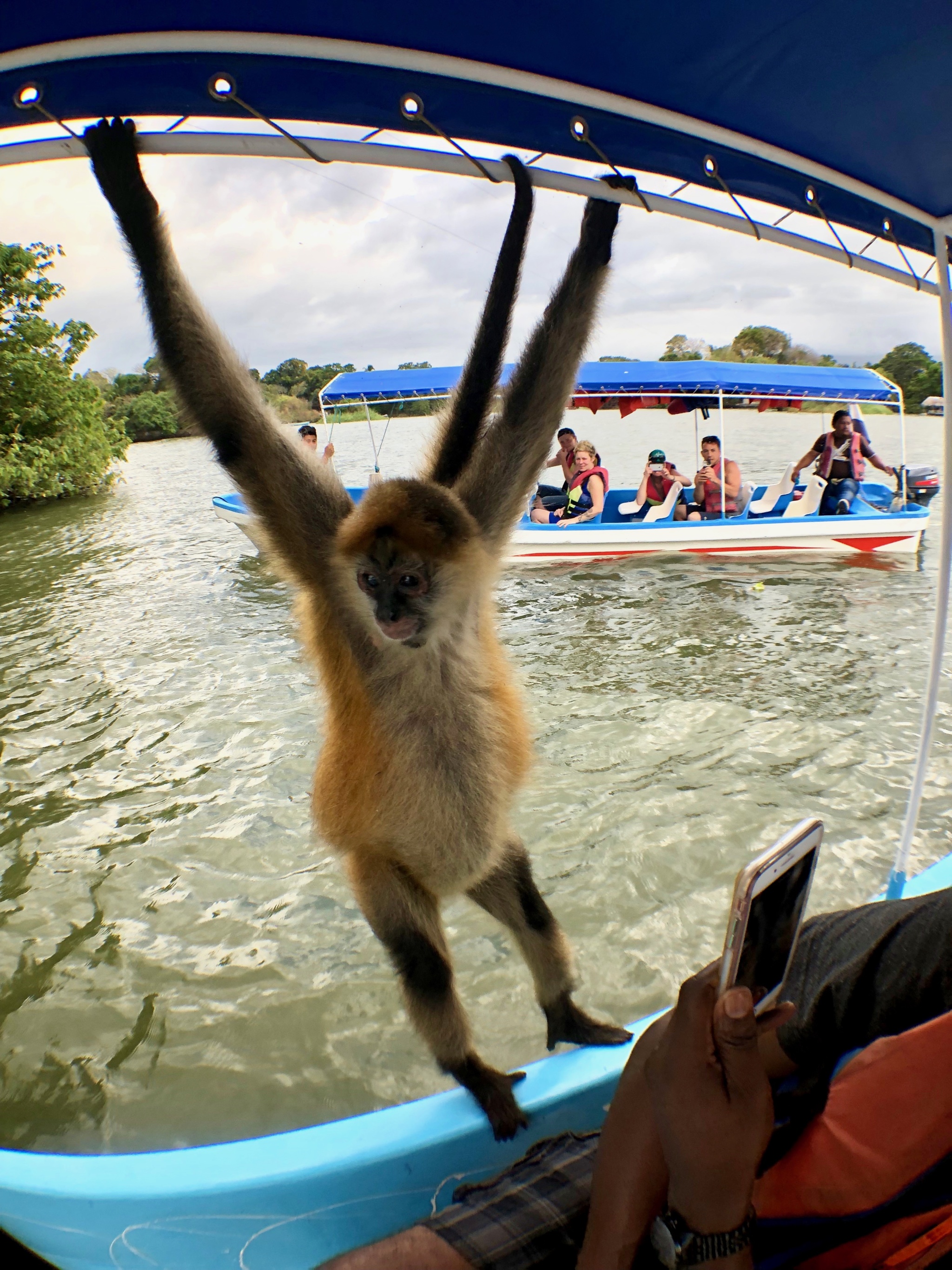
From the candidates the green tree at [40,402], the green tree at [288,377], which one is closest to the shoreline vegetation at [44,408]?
the green tree at [40,402]

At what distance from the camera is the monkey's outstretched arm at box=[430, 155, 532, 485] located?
199 cm

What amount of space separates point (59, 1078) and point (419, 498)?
2.62 metres

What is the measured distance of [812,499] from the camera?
35.6ft

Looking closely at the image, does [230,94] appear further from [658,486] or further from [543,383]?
[658,486]

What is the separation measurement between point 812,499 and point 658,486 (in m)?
2.23

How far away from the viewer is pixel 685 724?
5.57 meters

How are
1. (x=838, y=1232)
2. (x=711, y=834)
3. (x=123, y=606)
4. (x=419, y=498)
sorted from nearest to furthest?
(x=838, y=1232), (x=419, y=498), (x=711, y=834), (x=123, y=606)

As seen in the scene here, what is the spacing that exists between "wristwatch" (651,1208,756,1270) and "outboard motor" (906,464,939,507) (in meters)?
12.8

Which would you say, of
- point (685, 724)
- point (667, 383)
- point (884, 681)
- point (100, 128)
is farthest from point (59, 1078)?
point (667, 383)

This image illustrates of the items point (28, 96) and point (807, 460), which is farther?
point (807, 460)

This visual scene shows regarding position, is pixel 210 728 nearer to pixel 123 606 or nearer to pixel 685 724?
pixel 685 724

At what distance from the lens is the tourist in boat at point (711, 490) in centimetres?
1090

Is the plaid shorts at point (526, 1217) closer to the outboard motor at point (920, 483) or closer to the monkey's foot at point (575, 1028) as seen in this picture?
the monkey's foot at point (575, 1028)

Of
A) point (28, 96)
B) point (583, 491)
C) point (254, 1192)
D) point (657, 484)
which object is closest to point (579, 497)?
point (583, 491)
